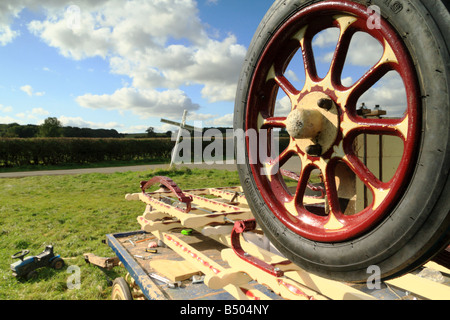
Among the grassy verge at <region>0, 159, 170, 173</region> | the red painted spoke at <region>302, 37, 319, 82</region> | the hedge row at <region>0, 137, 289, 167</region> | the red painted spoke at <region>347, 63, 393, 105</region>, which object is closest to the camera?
the red painted spoke at <region>347, 63, 393, 105</region>

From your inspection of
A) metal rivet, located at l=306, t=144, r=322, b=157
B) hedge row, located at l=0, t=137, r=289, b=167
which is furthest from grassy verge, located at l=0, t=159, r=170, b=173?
metal rivet, located at l=306, t=144, r=322, b=157

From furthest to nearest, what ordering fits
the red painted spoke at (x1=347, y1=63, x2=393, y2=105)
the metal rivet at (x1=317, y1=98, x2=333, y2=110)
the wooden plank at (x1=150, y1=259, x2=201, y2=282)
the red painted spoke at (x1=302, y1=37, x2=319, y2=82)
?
the wooden plank at (x1=150, y1=259, x2=201, y2=282), the red painted spoke at (x1=302, y1=37, x2=319, y2=82), the metal rivet at (x1=317, y1=98, x2=333, y2=110), the red painted spoke at (x1=347, y1=63, x2=393, y2=105)

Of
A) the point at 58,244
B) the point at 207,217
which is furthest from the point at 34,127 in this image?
the point at 207,217

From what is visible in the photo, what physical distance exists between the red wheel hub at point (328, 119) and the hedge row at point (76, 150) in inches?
927

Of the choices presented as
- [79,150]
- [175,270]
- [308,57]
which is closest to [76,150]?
[79,150]

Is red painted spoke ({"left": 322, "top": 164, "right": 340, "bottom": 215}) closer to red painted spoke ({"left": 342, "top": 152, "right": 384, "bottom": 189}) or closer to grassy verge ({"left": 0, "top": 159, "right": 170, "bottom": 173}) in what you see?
red painted spoke ({"left": 342, "top": 152, "right": 384, "bottom": 189})

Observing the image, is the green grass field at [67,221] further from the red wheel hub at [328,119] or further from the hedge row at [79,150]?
the hedge row at [79,150]

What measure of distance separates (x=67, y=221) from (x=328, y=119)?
7139 millimetres

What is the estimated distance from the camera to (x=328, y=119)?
1517 mm

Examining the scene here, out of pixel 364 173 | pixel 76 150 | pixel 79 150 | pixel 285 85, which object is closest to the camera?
pixel 364 173

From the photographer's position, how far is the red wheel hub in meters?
1.19

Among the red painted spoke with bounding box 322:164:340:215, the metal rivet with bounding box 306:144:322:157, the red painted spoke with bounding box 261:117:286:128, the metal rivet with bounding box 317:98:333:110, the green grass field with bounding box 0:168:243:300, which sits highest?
the metal rivet with bounding box 317:98:333:110

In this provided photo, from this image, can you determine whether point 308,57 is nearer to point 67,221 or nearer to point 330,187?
point 330,187

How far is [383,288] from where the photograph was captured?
6.76 feet
